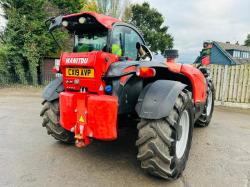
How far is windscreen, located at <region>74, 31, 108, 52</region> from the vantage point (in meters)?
3.54

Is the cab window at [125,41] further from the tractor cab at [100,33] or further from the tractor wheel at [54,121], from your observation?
the tractor wheel at [54,121]

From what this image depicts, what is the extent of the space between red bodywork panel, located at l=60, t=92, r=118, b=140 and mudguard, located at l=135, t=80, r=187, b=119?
0.34 meters

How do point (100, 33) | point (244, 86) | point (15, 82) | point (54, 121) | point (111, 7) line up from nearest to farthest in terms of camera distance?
1. point (100, 33)
2. point (54, 121)
3. point (244, 86)
4. point (15, 82)
5. point (111, 7)

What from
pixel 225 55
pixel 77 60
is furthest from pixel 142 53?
pixel 225 55

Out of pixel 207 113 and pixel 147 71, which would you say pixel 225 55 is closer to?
pixel 207 113

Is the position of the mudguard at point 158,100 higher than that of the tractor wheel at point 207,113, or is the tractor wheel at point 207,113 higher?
the mudguard at point 158,100

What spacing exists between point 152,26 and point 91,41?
21.3 m

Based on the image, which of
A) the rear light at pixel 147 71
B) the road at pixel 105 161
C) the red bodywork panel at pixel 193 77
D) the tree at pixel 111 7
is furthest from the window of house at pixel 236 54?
the rear light at pixel 147 71

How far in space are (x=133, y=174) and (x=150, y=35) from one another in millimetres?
20390

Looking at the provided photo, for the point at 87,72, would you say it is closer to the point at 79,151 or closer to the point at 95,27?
the point at 95,27

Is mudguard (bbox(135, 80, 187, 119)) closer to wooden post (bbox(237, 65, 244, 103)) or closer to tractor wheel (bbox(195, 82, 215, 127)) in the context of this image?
tractor wheel (bbox(195, 82, 215, 127))

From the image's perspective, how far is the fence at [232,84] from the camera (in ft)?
29.4

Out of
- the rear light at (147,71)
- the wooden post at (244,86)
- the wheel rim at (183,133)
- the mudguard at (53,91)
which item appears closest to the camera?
the rear light at (147,71)

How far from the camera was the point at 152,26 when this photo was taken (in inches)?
947
